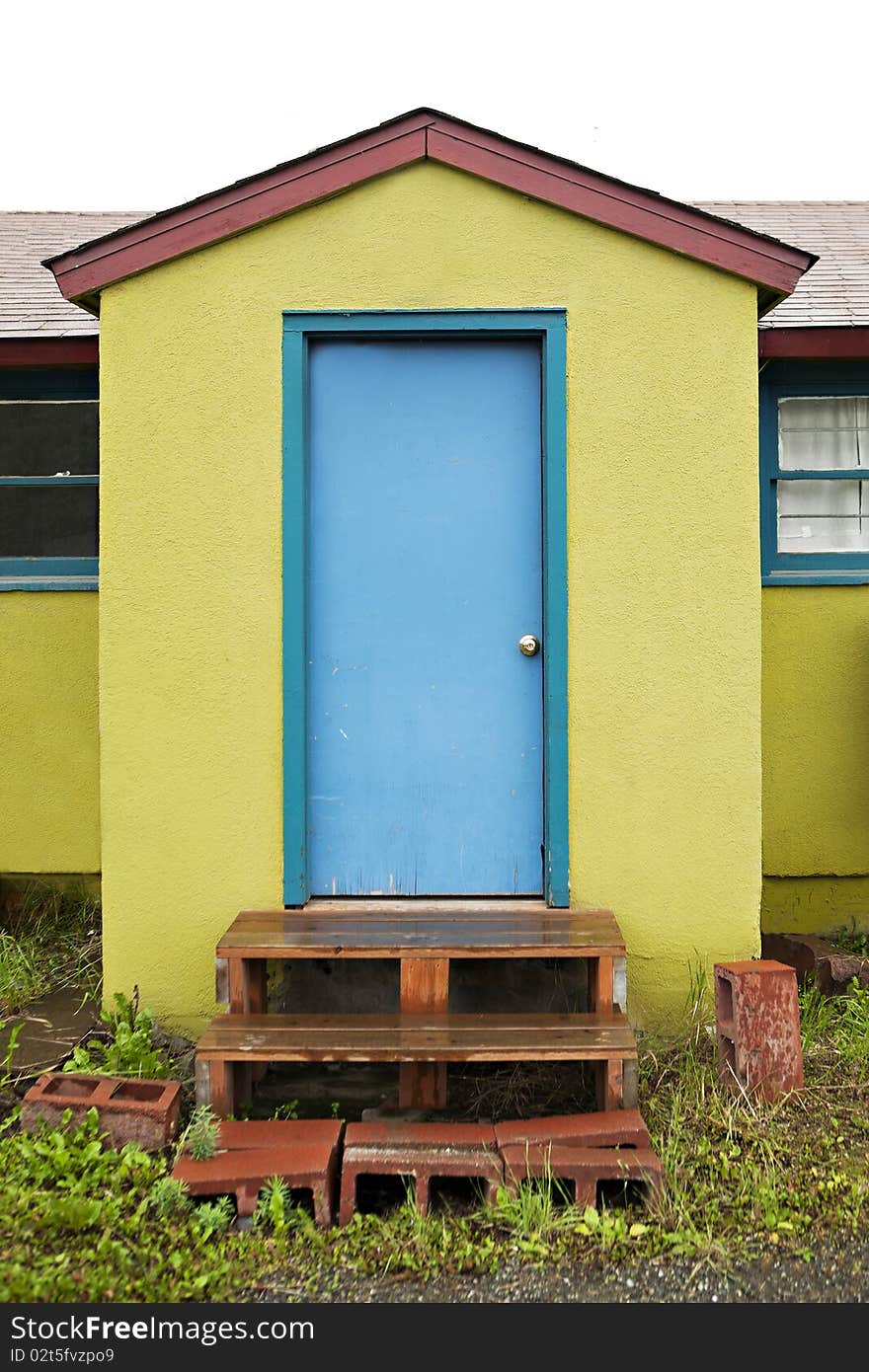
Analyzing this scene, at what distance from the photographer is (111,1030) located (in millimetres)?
3861

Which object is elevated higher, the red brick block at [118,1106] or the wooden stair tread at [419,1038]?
the wooden stair tread at [419,1038]

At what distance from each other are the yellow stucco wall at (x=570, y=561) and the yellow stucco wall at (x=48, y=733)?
1287mm

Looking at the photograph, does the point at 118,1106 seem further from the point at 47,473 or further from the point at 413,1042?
the point at 47,473

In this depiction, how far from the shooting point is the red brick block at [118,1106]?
10.5 ft

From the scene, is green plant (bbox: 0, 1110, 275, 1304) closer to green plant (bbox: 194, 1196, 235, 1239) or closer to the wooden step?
green plant (bbox: 194, 1196, 235, 1239)

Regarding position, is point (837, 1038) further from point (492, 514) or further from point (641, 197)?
point (641, 197)

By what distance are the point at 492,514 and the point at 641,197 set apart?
4.50 ft

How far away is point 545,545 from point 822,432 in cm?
215

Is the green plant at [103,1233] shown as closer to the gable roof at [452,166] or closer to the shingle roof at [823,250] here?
the gable roof at [452,166]

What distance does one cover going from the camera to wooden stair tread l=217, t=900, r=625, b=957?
3482 mm

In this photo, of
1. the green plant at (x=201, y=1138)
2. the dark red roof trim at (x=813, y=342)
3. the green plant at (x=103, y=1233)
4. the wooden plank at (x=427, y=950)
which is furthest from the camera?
the dark red roof trim at (x=813, y=342)

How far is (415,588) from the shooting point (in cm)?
410

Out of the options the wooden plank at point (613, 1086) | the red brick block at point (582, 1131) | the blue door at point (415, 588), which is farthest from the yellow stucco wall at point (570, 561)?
the red brick block at point (582, 1131)

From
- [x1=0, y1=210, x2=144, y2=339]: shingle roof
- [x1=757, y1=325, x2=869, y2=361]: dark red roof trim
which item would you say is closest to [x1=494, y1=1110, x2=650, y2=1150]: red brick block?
[x1=757, y1=325, x2=869, y2=361]: dark red roof trim
